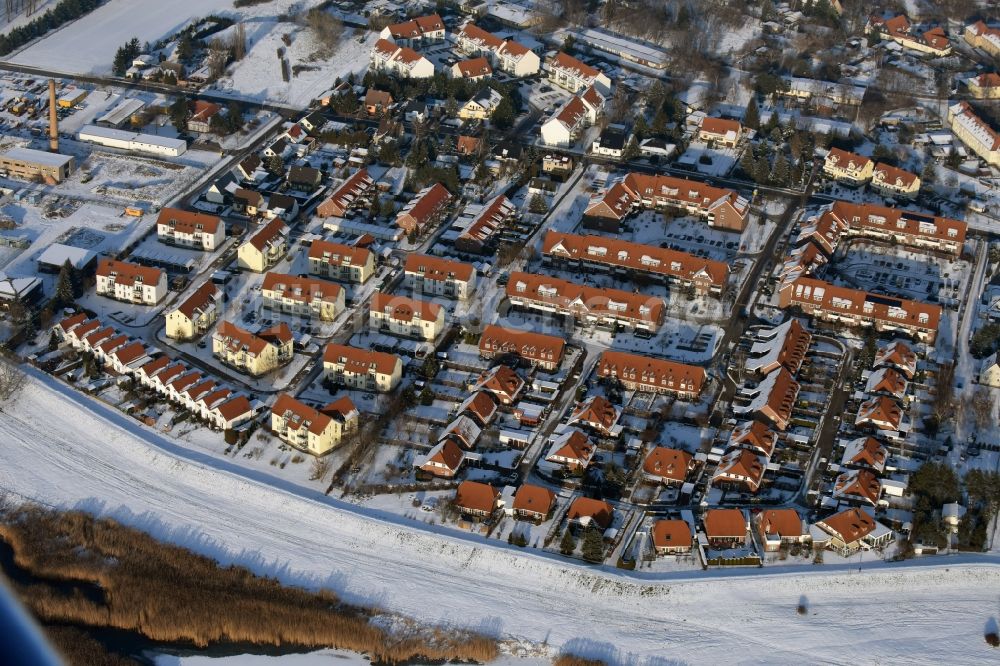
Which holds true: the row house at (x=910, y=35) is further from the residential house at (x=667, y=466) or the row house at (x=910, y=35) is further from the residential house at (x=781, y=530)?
the residential house at (x=781, y=530)

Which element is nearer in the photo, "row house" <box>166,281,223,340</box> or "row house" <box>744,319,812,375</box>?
"row house" <box>744,319,812,375</box>

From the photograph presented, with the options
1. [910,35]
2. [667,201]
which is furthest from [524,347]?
[910,35]

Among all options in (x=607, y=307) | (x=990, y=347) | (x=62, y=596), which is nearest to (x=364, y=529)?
(x=62, y=596)

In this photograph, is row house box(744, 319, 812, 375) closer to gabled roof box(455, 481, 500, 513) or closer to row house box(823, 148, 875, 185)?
gabled roof box(455, 481, 500, 513)

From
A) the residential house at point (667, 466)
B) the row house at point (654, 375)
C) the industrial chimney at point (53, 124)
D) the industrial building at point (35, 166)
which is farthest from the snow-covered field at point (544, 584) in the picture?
the industrial chimney at point (53, 124)

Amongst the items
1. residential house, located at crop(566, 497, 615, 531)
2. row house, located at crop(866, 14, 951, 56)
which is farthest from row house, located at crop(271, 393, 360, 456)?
row house, located at crop(866, 14, 951, 56)

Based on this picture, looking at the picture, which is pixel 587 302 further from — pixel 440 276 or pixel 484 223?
pixel 484 223
